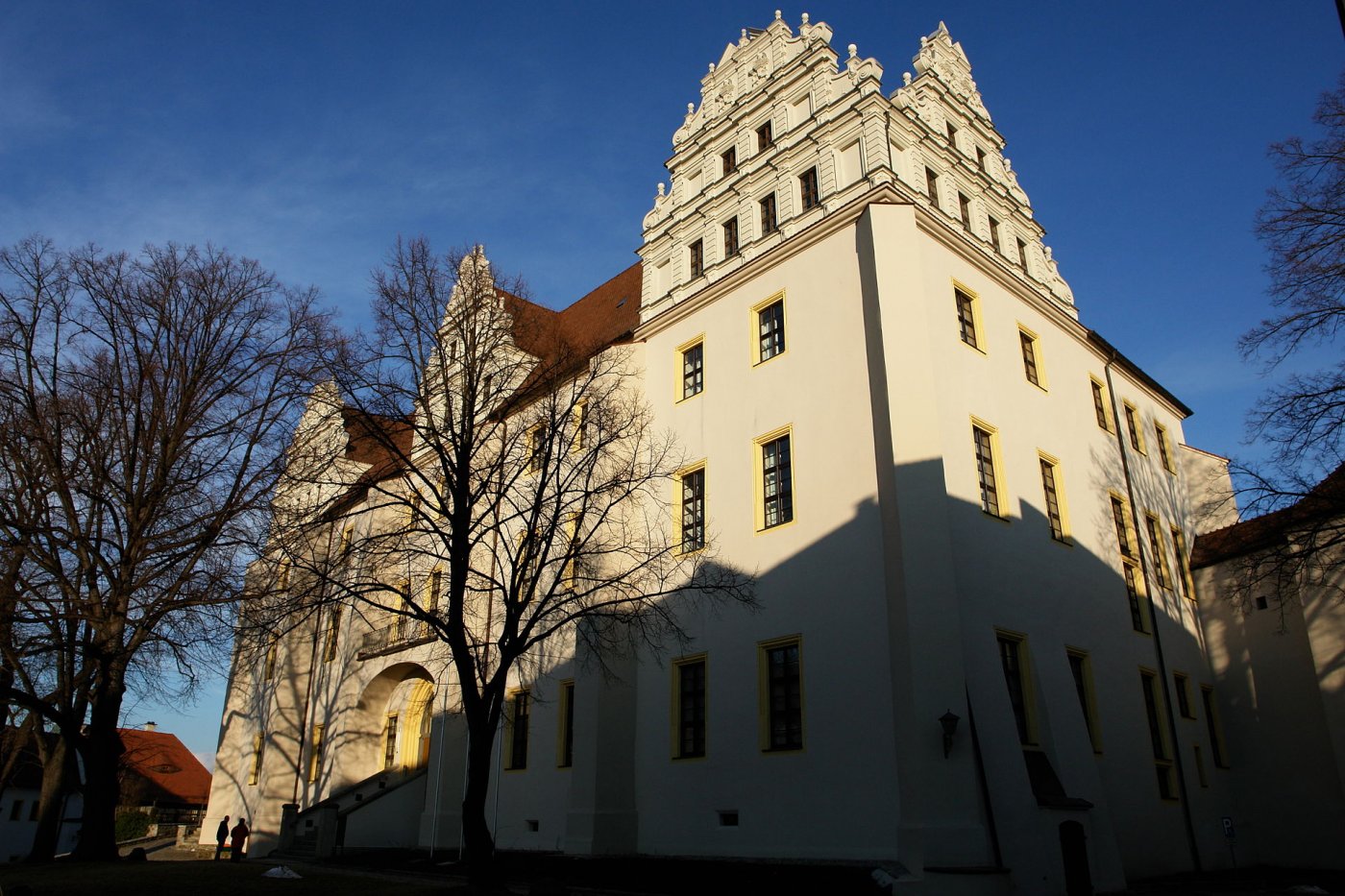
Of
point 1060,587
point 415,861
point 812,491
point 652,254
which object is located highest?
point 652,254

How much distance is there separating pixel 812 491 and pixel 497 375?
5807 millimetres

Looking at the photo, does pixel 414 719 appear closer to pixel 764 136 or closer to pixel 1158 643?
pixel 764 136

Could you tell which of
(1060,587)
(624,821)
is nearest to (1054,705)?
(1060,587)

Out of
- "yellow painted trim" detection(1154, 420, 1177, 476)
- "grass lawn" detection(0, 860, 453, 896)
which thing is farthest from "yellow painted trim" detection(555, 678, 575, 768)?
"yellow painted trim" detection(1154, 420, 1177, 476)

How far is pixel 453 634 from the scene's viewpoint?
13.3m

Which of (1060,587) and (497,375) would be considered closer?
(497,375)

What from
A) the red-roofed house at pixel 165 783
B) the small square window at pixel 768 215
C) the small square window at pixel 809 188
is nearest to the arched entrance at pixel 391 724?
the small square window at pixel 768 215

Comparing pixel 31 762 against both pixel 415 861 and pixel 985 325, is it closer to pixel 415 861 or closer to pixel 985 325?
pixel 415 861

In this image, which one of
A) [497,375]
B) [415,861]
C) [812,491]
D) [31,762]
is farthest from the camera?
[31,762]

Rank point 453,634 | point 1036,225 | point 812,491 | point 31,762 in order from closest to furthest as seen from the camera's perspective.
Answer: point 453,634, point 812,491, point 1036,225, point 31,762

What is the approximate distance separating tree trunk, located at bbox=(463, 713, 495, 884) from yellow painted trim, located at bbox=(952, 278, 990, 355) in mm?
11311

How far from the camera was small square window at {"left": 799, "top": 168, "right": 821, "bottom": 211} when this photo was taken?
19.7 m

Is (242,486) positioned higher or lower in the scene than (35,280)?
lower

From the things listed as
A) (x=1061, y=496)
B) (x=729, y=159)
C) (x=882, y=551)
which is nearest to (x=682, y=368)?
(x=729, y=159)
